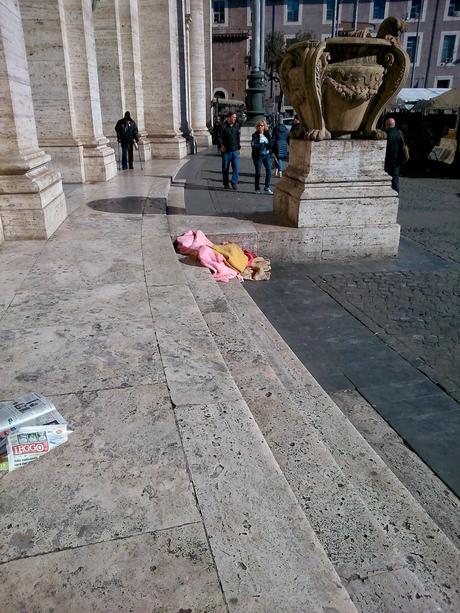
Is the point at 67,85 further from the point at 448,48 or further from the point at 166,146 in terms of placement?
the point at 448,48

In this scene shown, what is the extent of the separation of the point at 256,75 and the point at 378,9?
139 ft

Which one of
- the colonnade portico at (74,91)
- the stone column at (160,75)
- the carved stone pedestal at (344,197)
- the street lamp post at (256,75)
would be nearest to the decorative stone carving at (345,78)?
the carved stone pedestal at (344,197)

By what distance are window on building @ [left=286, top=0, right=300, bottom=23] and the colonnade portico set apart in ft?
134

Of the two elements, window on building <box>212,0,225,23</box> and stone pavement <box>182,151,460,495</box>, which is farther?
window on building <box>212,0,225,23</box>

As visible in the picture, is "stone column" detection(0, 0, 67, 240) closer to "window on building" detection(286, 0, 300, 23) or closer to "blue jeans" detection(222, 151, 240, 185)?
"blue jeans" detection(222, 151, 240, 185)

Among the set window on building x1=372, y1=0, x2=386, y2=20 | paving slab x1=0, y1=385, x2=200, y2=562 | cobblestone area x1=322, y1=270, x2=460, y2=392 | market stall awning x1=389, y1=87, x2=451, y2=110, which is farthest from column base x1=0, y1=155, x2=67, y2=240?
window on building x1=372, y1=0, x2=386, y2=20

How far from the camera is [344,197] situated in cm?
645

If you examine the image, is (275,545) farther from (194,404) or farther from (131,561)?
(194,404)

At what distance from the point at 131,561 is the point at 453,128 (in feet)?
71.4

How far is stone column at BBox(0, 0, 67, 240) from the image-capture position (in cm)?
539

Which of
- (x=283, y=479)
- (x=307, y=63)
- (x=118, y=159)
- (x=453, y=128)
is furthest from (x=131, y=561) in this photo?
(x=453, y=128)

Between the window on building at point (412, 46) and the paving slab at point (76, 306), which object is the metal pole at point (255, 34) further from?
the window on building at point (412, 46)

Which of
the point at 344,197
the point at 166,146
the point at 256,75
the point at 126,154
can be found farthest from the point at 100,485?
the point at 256,75

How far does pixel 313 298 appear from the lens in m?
5.40
